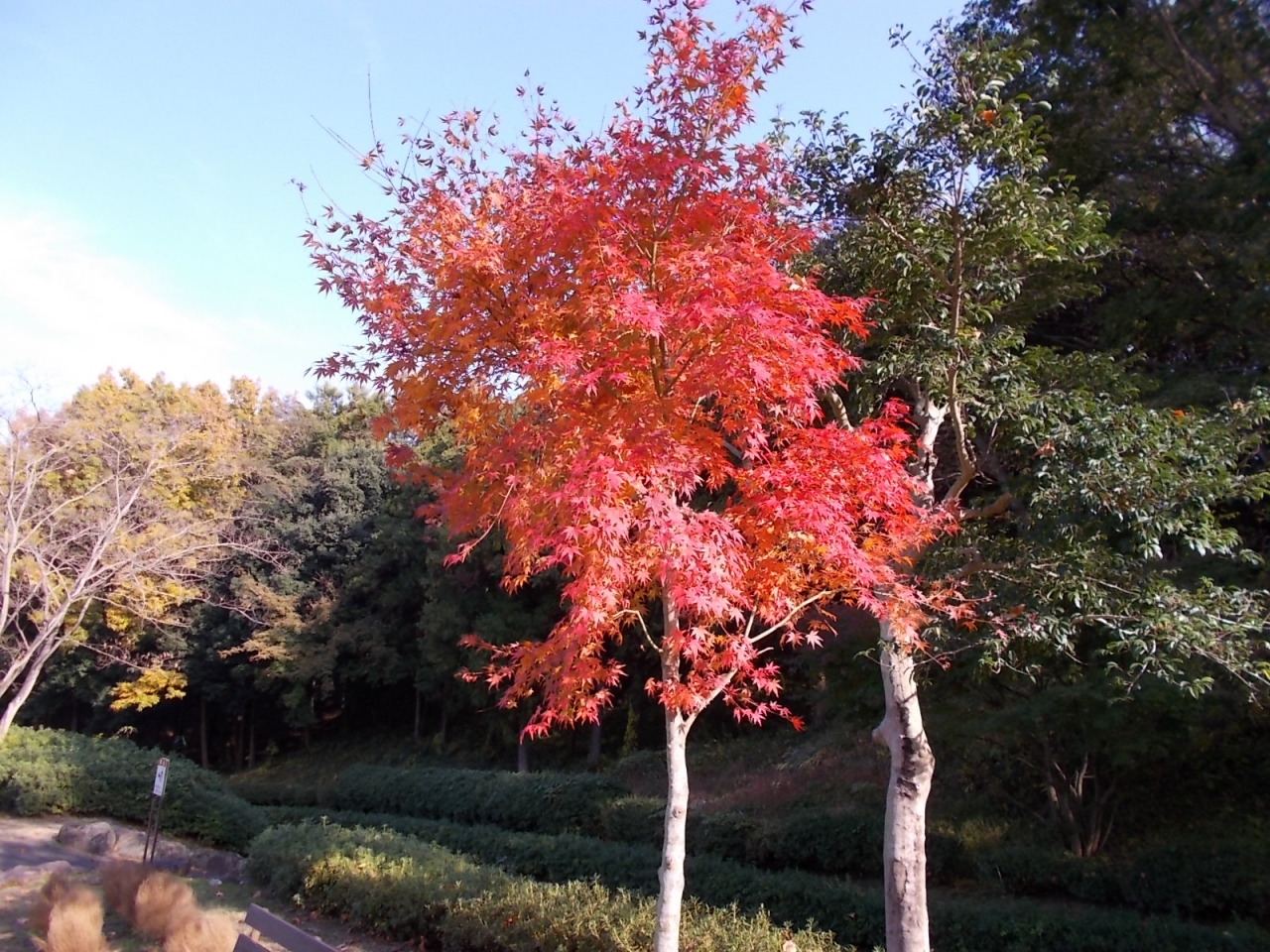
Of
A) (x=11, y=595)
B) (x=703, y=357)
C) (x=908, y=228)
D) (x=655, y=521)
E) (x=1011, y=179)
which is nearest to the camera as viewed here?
(x=655, y=521)

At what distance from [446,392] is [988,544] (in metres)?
4.20

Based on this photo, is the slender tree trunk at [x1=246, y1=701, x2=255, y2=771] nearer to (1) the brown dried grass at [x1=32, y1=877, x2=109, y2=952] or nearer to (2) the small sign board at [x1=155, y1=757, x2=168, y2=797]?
(2) the small sign board at [x1=155, y1=757, x2=168, y2=797]

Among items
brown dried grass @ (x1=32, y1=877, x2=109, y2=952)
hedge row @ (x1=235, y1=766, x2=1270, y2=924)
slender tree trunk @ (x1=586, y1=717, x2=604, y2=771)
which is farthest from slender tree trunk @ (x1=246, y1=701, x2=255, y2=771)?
brown dried grass @ (x1=32, y1=877, x2=109, y2=952)

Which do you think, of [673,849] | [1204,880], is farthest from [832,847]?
[673,849]

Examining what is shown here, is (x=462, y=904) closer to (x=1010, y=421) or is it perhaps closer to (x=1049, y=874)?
(x=1010, y=421)

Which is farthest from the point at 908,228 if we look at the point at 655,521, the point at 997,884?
the point at 997,884

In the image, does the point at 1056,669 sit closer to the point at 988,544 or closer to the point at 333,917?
the point at 988,544

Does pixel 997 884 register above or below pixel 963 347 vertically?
below

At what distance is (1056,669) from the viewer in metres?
8.95

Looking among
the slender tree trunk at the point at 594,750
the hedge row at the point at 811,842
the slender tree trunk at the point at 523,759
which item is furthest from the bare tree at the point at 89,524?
the hedge row at the point at 811,842

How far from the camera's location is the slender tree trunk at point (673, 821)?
5.00m

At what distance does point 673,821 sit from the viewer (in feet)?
16.9

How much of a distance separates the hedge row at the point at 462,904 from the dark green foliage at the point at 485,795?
5072 mm

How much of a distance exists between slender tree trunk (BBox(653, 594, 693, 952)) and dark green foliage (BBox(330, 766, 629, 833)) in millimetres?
9492
